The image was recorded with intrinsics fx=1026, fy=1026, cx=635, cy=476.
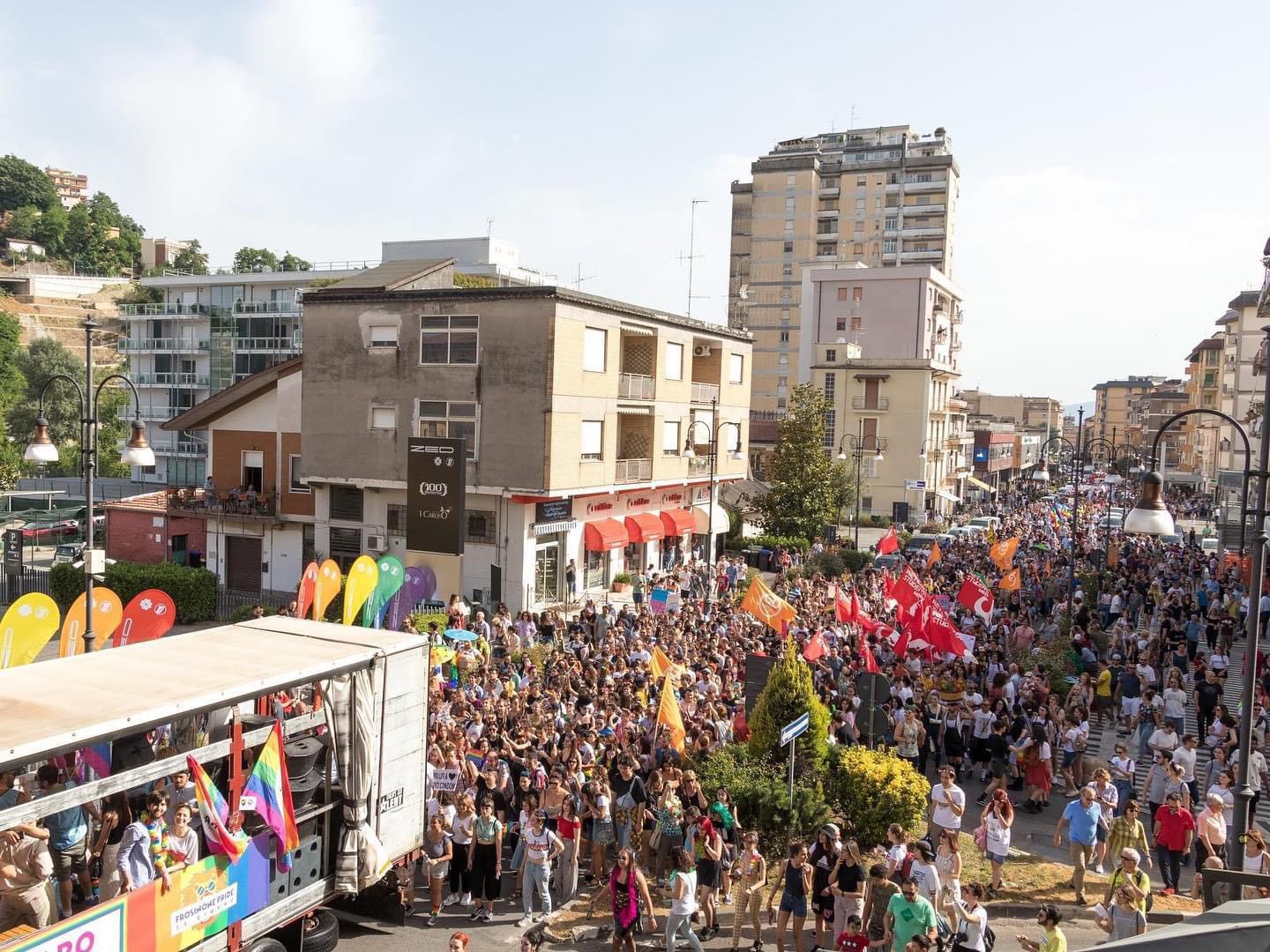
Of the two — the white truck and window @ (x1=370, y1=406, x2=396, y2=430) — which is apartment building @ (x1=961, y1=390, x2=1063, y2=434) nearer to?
window @ (x1=370, y1=406, x2=396, y2=430)

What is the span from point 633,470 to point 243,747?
93.4ft

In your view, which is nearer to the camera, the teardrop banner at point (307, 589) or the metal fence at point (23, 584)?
the teardrop banner at point (307, 589)

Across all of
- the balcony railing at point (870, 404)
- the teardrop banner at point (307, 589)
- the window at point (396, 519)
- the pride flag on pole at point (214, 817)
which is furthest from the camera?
the balcony railing at point (870, 404)

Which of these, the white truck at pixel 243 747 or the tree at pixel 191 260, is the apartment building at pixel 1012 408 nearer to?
the tree at pixel 191 260

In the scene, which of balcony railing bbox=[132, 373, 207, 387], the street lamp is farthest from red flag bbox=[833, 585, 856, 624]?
balcony railing bbox=[132, 373, 207, 387]

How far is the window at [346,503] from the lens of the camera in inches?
1378

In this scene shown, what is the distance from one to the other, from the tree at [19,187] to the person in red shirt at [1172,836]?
546 ft

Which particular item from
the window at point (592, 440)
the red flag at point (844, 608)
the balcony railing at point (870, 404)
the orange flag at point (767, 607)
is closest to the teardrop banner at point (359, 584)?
the orange flag at point (767, 607)

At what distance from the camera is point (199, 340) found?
7919cm

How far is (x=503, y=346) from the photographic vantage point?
32.2 meters

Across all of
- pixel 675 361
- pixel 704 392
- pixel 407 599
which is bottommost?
pixel 407 599

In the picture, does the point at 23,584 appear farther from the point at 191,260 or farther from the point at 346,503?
the point at 191,260

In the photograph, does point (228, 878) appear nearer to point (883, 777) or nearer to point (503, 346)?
point (883, 777)

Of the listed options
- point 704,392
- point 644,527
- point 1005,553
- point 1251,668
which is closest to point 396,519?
point 644,527
